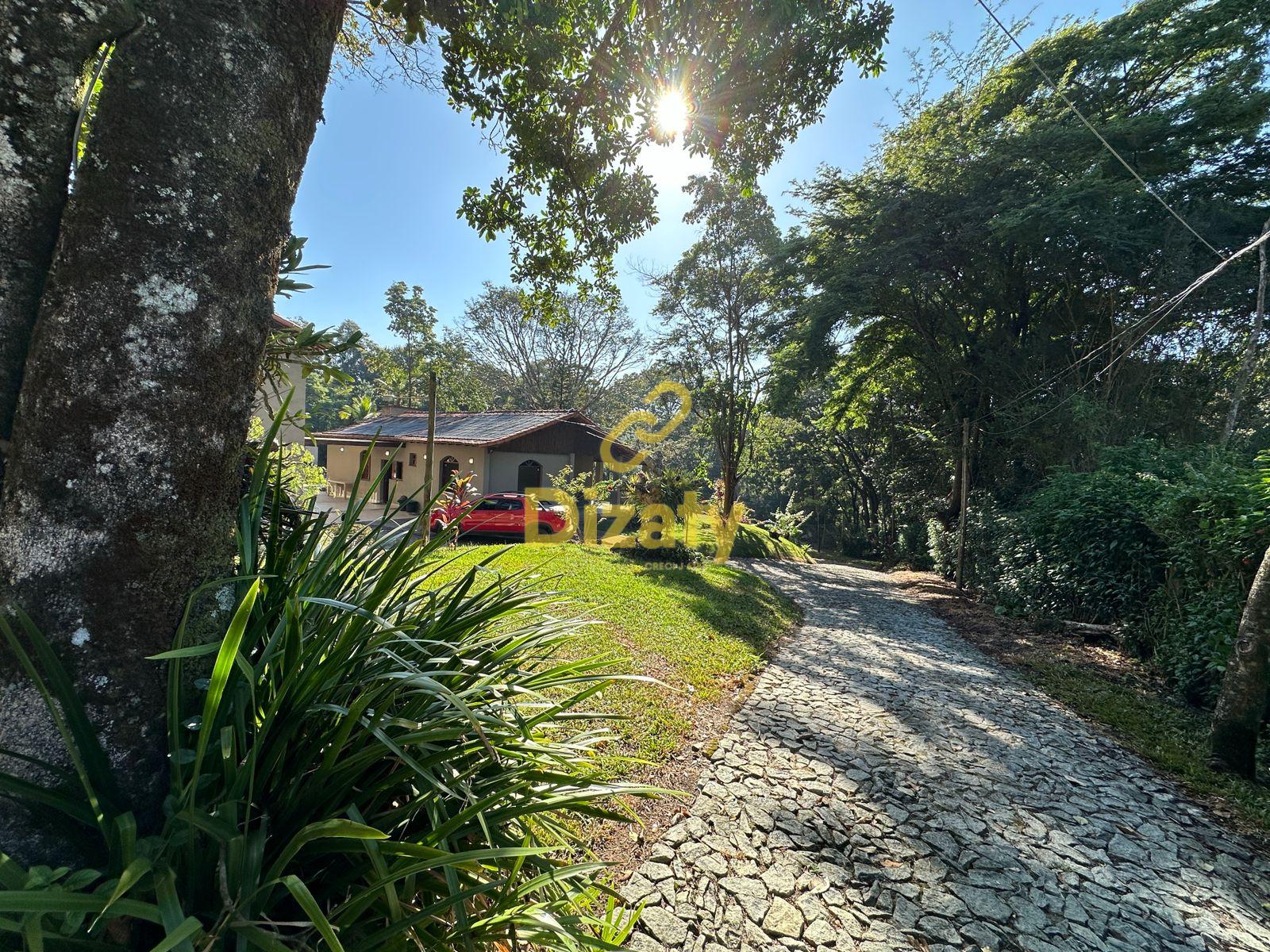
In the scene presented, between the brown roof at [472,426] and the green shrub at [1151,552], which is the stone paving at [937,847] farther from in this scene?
the brown roof at [472,426]

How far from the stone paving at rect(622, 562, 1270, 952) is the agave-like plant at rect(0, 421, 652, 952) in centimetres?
77

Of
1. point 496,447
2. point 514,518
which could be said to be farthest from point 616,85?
point 496,447

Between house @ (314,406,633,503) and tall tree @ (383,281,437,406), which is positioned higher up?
tall tree @ (383,281,437,406)

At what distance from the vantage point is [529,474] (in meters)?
18.6

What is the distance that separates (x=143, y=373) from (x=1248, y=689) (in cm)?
578

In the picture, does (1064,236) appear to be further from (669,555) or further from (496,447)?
(496,447)

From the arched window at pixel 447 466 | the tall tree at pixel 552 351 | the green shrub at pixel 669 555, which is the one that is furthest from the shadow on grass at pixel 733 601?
the tall tree at pixel 552 351

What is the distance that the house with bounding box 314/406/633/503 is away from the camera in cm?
1717

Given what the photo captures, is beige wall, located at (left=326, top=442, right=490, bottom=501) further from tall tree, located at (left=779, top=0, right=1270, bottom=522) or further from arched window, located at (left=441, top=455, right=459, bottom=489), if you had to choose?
tall tree, located at (left=779, top=0, right=1270, bottom=522)

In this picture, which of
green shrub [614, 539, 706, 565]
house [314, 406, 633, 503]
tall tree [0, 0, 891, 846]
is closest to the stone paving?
tall tree [0, 0, 891, 846]

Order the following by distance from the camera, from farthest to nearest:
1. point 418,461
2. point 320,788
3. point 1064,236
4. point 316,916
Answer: point 418,461 → point 1064,236 → point 320,788 → point 316,916

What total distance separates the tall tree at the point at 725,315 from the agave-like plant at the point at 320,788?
45.4 feet

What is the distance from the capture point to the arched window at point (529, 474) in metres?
18.2
